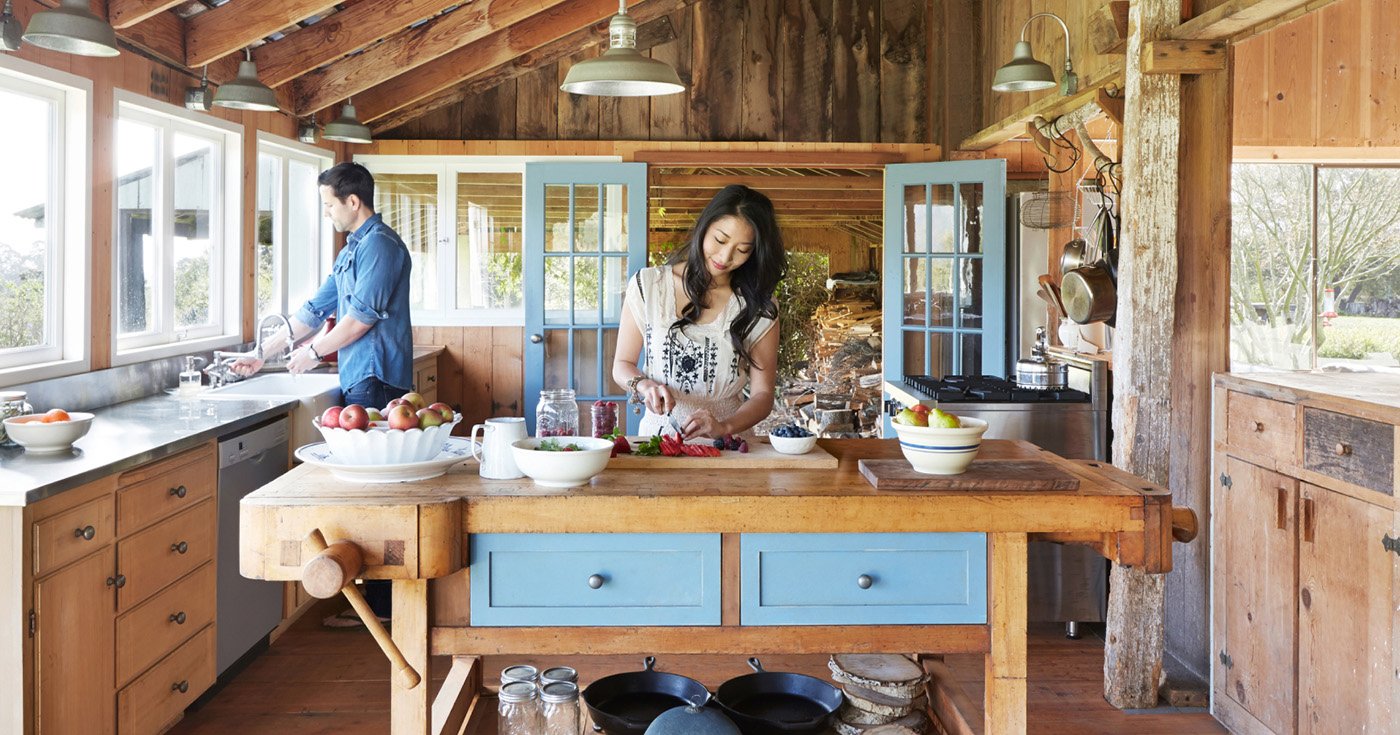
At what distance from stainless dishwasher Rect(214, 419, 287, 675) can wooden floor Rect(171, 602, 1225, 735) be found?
151 millimetres

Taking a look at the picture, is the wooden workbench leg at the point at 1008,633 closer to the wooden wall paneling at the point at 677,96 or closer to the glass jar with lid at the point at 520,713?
the glass jar with lid at the point at 520,713

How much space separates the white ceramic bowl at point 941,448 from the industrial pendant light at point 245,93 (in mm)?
2944

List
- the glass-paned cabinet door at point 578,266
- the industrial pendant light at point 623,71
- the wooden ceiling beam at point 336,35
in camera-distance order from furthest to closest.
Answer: the glass-paned cabinet door at point 578,266 < the wooden ceiling beam at point 336,35 < the industrial pendant light at point 623,71

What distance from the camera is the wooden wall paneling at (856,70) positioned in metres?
7.04

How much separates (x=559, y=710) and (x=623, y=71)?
1.67 metres

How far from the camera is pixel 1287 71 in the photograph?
5668mm

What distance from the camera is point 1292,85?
5648mm

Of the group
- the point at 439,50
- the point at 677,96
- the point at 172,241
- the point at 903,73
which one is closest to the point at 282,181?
the point at 439,50

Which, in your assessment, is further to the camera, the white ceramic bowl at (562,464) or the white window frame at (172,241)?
the white window frame at (172,241)

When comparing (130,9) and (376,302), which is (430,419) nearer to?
(376,302)

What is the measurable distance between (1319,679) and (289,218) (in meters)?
5.38

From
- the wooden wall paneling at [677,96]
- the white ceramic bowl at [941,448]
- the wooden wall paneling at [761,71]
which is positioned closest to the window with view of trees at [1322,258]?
the wooden wall paneling at [761,71]

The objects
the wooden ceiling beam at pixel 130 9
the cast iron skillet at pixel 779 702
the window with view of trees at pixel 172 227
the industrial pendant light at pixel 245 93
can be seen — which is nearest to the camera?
the cast iron skillet at pixel 779 702

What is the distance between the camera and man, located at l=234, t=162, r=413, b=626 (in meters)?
4.06
